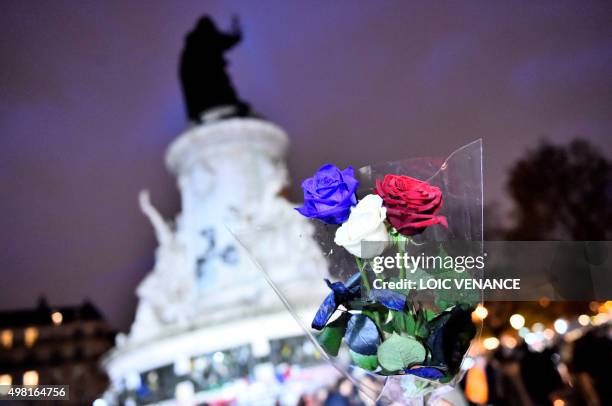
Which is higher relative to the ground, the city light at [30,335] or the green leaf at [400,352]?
the green leaf at [400,352]

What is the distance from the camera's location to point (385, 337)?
1.59 meters

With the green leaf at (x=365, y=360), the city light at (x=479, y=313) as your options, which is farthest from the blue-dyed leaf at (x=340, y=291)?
the city light at (x=479, y=313)

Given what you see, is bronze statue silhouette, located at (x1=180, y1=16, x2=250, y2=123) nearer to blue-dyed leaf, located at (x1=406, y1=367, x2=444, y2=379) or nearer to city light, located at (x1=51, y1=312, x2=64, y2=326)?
blue-dyed leaf, located at (x1=406, y1=367, x2=444, y2=379)

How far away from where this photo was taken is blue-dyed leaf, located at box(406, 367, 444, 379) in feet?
5.16

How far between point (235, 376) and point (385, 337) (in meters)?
12.3

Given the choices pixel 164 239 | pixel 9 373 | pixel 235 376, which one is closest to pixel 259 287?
pixel 235 376

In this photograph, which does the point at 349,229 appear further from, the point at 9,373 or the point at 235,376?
the point at 9,373

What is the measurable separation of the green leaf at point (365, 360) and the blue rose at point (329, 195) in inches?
12.6

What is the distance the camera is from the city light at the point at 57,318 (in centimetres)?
3866

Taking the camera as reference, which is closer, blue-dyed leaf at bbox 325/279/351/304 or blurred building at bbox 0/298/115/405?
blue-dyed leaf at bbox 325/279/351/304

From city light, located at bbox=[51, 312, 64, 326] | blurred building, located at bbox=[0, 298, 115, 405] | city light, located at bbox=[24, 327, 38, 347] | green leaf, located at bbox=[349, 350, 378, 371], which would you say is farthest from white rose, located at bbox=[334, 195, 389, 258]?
city light, located at bbox=[51, 312, 64, 326]

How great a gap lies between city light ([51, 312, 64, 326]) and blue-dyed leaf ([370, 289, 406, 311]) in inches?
1560

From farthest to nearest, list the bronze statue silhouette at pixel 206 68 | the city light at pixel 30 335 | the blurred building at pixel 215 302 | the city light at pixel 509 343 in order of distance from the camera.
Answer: the city light at pixel 30 335, the bronze statue silhouette at pixel 206 68, the blurred building at pixel 215 302, the city light at pixel 509 343

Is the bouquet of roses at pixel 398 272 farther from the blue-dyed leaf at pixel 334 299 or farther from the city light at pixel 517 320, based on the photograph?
the city light at pixel 517 320
